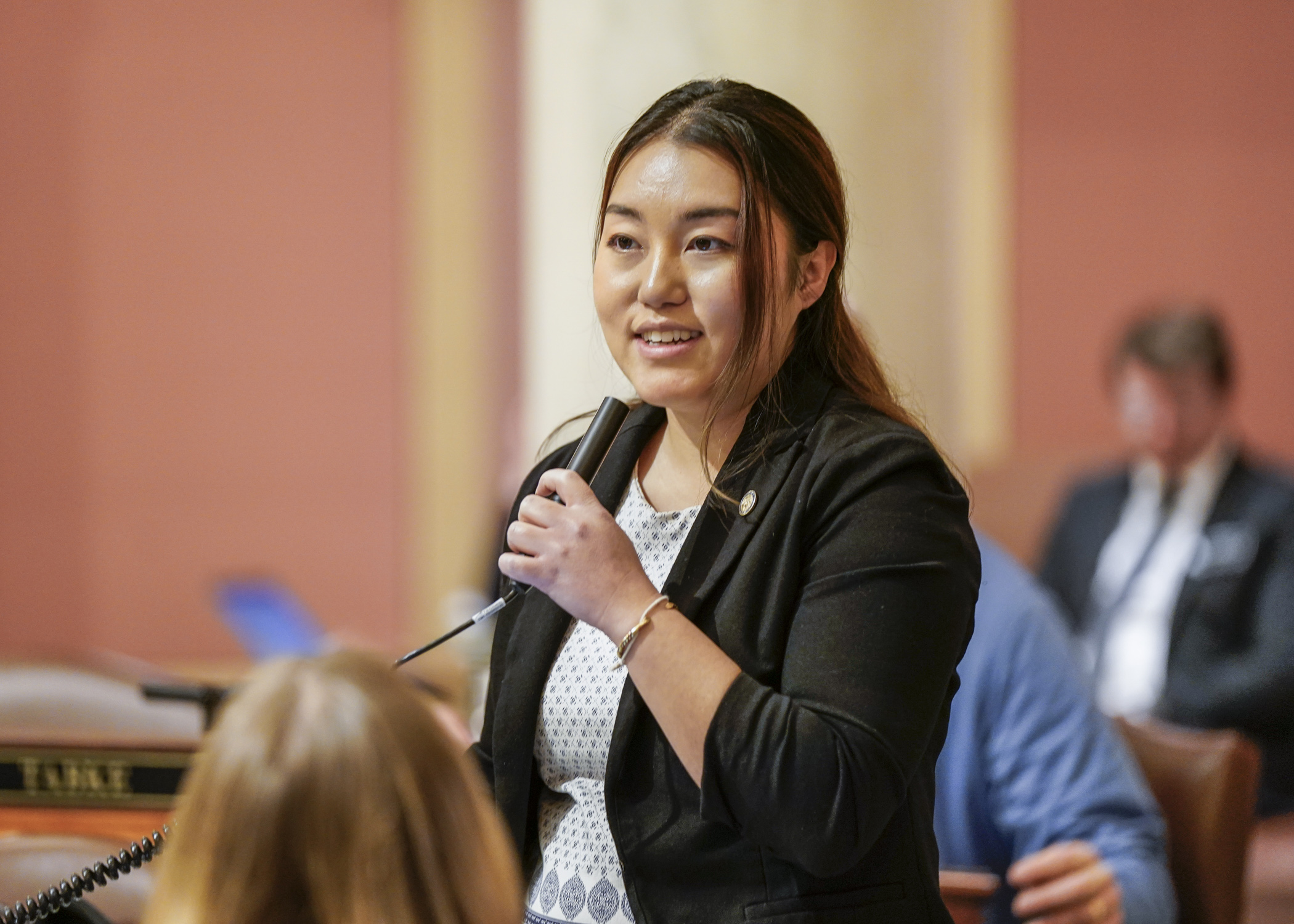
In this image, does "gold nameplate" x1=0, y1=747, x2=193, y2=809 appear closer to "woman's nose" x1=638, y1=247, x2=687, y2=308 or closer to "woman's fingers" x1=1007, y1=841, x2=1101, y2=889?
"woman's nose" x1=638, y1=247, x2=687, y2=308

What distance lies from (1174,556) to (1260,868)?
968 millimetres

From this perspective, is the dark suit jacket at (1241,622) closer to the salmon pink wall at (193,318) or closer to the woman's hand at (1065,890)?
the woman's hand at (1065,890)

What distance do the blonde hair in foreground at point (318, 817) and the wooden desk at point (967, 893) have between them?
2.88 ft

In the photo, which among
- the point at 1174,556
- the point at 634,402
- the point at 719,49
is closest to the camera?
the point at 634,402

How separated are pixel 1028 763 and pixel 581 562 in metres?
1.02

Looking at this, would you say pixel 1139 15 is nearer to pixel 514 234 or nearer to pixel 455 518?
pixel 514 234

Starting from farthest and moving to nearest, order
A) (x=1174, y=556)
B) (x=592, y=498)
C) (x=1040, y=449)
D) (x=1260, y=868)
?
(x=1040, y=449), (x=1174, y=556), (x=1260, y=868), (x=592, y=498)

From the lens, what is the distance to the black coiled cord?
3.88ft

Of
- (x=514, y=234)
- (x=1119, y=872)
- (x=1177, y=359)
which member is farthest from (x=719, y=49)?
(x=514, y=234)

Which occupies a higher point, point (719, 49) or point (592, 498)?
point (719, 49)

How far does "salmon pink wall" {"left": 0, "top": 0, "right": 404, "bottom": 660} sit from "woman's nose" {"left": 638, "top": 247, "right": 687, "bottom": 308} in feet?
12.9

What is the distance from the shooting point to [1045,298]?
497 centimetres

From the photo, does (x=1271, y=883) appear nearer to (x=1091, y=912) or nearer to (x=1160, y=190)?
(x=1091, y=912)

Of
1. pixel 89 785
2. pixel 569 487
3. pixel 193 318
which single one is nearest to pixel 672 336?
pixel 569 487
